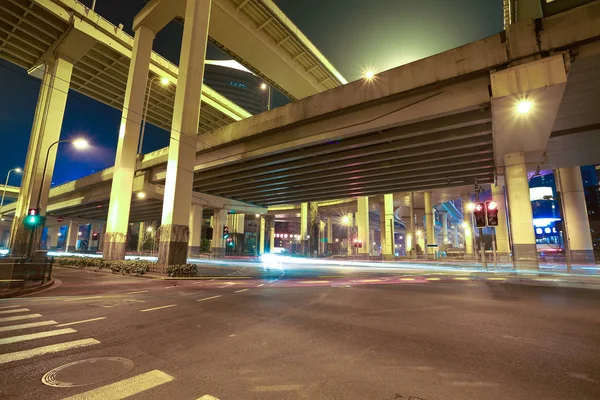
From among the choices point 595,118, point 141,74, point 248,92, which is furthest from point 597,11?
point 248,92

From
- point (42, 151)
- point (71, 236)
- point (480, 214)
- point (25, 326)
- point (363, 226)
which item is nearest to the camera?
point (25, 326)

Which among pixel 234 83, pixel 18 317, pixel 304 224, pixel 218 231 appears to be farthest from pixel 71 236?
pixel 18 317

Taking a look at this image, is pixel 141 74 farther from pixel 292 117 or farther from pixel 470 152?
pixel 470 152

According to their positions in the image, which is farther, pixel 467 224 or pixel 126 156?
pixel 467 224

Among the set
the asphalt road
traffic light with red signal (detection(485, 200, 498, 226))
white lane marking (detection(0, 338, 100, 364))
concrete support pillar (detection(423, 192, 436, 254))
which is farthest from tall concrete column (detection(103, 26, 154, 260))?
concrete support pillar (detection(423, 192, 436, 254))

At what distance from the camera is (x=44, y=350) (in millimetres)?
4766

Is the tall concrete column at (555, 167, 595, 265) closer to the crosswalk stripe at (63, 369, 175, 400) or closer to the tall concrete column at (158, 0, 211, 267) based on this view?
the tall concrete column at (158, 0, 211, 267)

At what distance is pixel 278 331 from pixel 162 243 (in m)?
15.3

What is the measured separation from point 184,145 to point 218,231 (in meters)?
26.2

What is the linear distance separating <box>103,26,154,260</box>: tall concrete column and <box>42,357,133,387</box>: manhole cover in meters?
22.8

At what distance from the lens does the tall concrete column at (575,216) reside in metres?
30.1

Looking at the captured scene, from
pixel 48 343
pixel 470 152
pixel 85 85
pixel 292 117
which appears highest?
pixel 85 85

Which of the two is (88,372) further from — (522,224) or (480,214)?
(522,224)

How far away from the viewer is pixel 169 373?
3895 mm
